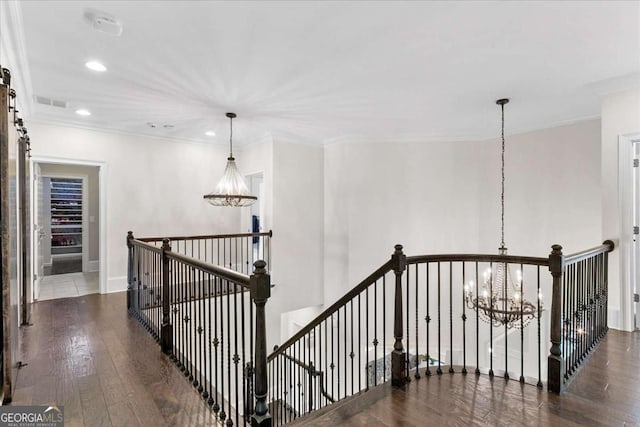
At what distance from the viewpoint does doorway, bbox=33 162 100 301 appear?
6543 millimetres

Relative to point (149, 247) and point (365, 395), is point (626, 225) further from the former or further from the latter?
point (149, 247)

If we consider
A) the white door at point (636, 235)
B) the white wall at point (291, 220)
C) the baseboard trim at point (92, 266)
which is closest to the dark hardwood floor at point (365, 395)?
the white door at point (636, 235)

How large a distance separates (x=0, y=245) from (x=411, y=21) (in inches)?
131

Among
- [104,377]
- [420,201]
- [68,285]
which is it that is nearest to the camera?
[104,377]

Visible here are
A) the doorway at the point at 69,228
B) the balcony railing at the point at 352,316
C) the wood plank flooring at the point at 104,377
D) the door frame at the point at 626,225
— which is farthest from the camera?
the doorway at the point at 69,228

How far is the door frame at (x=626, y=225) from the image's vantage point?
3.54 meters

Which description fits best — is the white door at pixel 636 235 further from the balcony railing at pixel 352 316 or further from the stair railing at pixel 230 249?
the stair railing at pixel 230 249

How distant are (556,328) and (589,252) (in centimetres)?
96

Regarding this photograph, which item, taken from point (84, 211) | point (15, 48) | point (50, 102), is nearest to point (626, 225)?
point (15, 48)

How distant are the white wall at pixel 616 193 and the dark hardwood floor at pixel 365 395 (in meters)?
0.37

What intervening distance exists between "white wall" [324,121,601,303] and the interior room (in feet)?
0.13

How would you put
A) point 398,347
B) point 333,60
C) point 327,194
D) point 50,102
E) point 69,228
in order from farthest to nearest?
point 69,228, point 327,194, point 50,102, point 333,60, point 398,347

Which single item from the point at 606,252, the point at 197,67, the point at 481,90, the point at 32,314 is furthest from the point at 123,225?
the point at 606,252

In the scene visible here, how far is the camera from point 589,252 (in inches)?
116
